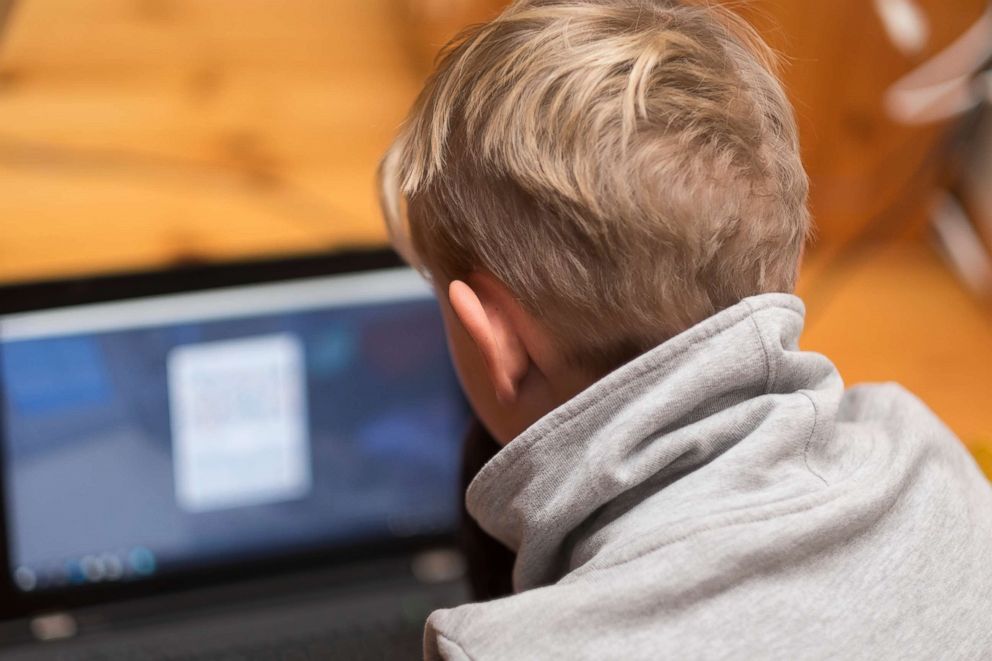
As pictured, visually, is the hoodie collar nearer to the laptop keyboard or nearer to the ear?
the ear

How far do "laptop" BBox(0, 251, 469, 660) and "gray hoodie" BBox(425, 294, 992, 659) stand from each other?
33cm

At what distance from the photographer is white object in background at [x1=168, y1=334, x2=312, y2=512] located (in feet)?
2.62

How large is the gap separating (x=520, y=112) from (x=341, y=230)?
0.56 meters

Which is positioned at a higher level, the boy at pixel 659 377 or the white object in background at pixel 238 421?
the boy at pixel 659 377

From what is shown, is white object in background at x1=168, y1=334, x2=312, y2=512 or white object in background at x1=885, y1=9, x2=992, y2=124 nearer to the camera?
white object in background at x1=168, y1=334, x2=312, y2=512

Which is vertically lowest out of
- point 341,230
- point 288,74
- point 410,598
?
point 410,598

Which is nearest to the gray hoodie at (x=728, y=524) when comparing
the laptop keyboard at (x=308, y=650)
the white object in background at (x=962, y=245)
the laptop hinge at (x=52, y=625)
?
the laptop keyboard at (x=308, y=650)

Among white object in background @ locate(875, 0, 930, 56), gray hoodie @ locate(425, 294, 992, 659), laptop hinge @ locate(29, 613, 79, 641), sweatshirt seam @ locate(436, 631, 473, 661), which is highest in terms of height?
white object in background @ locate(875, 0, 930, 56)

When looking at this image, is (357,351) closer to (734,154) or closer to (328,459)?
(328,459)

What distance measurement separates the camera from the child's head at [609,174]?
477 millimetres

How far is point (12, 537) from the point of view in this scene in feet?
2.56

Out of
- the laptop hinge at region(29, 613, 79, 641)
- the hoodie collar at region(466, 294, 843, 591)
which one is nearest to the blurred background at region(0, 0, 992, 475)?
the laptop hinge at region(29, 613, 79, 641)

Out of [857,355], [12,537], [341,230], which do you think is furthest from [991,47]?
[12,537]

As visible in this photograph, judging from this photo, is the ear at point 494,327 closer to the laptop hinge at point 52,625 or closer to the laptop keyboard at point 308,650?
the laptop keyboard at point 308,650
